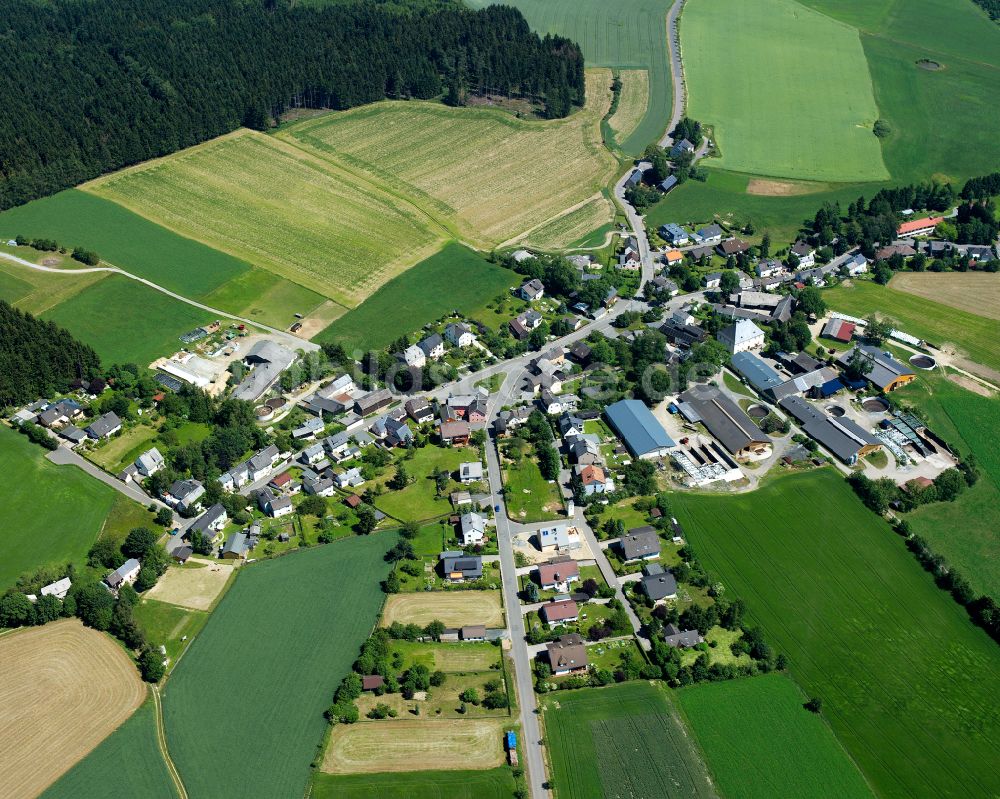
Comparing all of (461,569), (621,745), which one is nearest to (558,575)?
(461,569)

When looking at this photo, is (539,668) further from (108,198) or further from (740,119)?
(740,119)

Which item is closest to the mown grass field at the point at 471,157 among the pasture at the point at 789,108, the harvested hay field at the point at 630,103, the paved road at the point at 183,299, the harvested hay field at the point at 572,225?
the harvested hay field at the point at 572,225

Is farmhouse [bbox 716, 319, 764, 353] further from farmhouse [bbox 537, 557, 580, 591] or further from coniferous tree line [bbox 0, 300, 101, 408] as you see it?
coniferous tree line [bbox 0, 300, 101, 408]

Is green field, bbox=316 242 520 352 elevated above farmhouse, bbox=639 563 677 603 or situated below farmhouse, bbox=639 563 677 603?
above

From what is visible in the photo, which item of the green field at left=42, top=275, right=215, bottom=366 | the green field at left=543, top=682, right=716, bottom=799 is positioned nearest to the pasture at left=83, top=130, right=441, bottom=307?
the green field at left=42, top=275, right=215, bottom=366

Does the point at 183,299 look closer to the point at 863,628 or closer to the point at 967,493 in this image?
the point at 863,628

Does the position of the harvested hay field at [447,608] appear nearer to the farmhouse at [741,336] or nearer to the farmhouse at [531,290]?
the farmhouse at [741,336]

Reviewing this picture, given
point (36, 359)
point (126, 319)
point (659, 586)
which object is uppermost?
point (36, 359)
